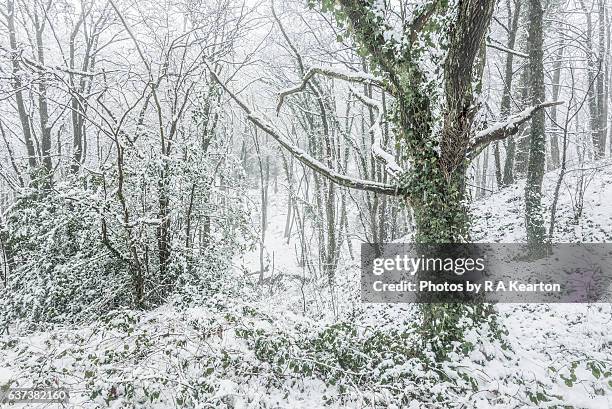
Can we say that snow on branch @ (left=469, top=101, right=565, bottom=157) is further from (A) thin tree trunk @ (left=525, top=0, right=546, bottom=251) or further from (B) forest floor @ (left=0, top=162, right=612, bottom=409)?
(A) thin tree trunk @ (left=525, top=0, right=546, bottom=251)

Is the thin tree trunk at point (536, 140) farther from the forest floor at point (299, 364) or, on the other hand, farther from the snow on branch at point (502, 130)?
the snow on branch at point (502, 130)

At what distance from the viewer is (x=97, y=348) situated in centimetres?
438

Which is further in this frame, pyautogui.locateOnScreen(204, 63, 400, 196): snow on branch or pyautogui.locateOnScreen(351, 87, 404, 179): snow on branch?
pyautogui.locateOnScreen(351, 87, 404, 179): snow on branch

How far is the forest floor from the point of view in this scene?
3658 mm

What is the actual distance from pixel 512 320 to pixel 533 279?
59.8 inches

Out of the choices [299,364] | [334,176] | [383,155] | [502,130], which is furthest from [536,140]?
[299,364]

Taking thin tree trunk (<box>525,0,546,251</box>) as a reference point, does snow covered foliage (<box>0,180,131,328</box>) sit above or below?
below

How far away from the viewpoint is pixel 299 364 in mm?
4305

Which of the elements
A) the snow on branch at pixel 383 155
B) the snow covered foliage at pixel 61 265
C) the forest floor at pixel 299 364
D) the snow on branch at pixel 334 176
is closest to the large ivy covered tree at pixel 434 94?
the snow on branch at pixel 334 176

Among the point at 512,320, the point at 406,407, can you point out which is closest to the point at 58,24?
the point at 406,407

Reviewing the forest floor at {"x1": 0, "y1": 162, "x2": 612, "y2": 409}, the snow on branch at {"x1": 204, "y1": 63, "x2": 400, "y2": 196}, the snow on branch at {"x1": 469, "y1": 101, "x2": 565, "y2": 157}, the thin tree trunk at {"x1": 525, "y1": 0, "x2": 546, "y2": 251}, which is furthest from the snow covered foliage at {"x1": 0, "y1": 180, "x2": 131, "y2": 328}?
the thin tree trunk at {"x1": 525, "y1": 0, "x2": 546, "y2": 251}

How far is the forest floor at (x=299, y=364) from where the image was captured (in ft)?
12.0

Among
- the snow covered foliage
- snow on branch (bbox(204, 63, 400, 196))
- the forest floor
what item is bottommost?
the forest floor

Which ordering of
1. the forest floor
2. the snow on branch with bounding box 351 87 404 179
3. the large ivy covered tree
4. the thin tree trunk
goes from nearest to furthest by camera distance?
the forest floor
the large ivy covered tree
the snow on branch with bounding box 351 87 404 179
the thin tree trunk
